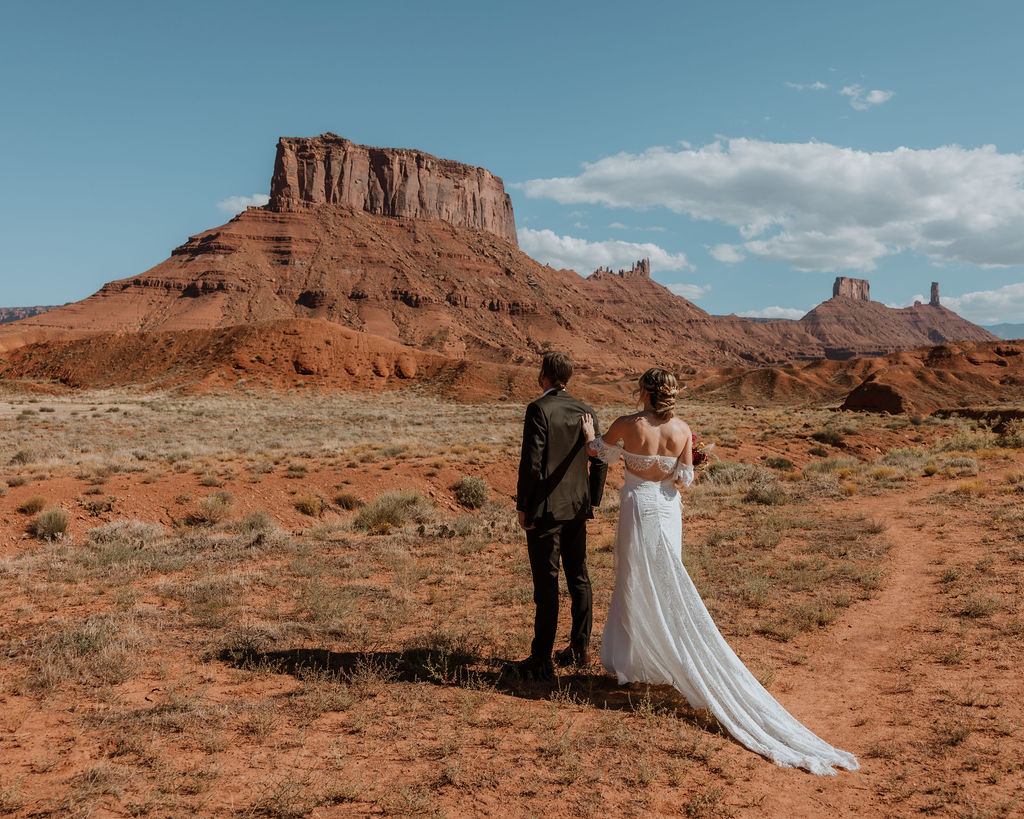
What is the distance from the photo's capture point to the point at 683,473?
4355mm

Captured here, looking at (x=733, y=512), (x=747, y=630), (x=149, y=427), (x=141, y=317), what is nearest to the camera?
(x=747, y=630)

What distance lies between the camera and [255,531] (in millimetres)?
10445

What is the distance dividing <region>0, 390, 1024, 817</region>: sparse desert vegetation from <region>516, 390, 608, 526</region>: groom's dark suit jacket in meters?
1.35

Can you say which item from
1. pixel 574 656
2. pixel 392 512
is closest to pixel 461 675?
pixel 574 656

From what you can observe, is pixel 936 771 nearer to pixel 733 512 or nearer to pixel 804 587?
pixel 804 587

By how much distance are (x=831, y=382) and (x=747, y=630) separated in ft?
218

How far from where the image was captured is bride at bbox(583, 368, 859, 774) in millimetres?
4031

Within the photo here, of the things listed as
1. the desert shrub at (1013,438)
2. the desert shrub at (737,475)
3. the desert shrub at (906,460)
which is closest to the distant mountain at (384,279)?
the desert shrub at (1013,438)

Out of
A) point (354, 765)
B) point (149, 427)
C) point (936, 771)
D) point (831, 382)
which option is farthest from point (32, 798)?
point (831, 382)

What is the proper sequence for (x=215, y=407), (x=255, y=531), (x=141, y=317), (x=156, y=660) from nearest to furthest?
(x=156, y=660) → (x=255, y=531) → (x=215, y=407) → (x=141, y=317)

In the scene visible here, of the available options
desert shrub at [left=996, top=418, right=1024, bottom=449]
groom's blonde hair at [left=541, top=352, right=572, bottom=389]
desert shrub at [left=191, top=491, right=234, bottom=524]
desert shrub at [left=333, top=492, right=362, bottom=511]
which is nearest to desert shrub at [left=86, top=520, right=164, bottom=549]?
desert shrub at [left=191, top=491, right=234, bottom=524]

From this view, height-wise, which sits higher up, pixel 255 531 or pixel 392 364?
pixel 392 364

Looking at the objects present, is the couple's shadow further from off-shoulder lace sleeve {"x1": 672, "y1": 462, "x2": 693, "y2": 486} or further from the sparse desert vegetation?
off-shoulder lace sleeve {"x1": 672, "y1": 462, "x2": 693, "y2": 486}

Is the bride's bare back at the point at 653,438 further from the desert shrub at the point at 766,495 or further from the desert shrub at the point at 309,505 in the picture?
the desert shrub at the point at 309,505
